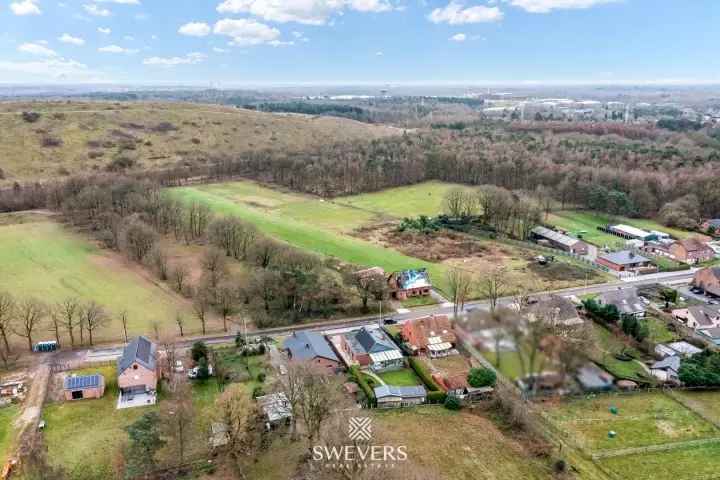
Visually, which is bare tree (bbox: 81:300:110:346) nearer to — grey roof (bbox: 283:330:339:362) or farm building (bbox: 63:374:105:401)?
farm building (bbox: 63:374:105:401)

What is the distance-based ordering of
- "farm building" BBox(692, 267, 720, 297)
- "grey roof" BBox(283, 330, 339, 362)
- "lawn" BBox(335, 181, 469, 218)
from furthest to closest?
"lawn" BBox(335, 181, 469, 218) < "farm building" BBox(692, 267, 720, 297) < "grey roof" BBox(283, 330, 339, 362)

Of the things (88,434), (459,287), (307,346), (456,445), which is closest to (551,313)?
(456,445)

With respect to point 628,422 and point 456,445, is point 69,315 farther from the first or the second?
point 628,422

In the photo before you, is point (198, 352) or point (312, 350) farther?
point (312, 350)

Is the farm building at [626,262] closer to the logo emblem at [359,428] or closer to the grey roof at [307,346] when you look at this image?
the grey roof at [307,346]

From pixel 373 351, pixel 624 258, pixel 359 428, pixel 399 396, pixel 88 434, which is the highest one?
pixel 359 428

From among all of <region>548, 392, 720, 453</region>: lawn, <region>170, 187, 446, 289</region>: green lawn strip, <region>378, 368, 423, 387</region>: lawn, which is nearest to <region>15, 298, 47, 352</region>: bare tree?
<region>378, 368, 423, 387</region>: lawn

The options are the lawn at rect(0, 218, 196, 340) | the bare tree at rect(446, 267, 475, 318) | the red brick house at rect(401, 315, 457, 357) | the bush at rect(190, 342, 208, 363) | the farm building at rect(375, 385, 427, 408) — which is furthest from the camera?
the bare tree at rect(446, 267, 475, 318)
